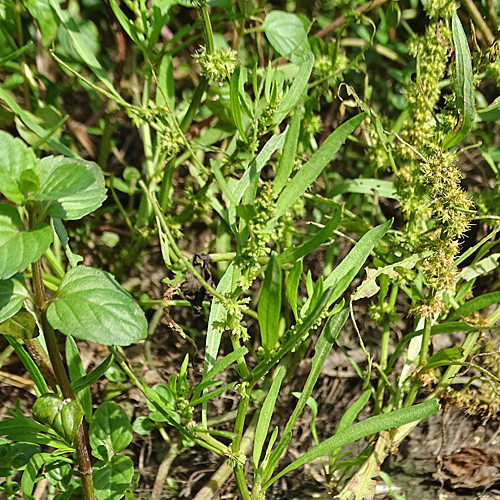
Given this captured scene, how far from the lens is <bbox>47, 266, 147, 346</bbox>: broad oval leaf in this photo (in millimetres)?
752

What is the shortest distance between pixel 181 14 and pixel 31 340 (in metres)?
1.14

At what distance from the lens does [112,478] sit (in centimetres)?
101

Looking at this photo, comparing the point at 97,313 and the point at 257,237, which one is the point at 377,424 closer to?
the point at 257,237

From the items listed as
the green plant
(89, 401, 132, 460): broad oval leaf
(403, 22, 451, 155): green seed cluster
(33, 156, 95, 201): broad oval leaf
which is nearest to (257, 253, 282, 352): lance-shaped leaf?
the green plant

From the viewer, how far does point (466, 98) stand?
0.93 meters

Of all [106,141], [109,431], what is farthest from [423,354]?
[106,141]

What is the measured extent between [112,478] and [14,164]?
1.89ft

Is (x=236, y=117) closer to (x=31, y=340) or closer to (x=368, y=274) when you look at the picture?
(x=368, y=274)

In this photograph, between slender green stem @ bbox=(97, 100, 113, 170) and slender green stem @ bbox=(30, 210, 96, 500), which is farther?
slender green stem @ bbox=(97, 100, 113, 170)

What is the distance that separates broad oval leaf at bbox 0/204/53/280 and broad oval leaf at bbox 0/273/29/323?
89 millimetres

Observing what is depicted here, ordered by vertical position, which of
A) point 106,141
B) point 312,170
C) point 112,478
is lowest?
point 112,478

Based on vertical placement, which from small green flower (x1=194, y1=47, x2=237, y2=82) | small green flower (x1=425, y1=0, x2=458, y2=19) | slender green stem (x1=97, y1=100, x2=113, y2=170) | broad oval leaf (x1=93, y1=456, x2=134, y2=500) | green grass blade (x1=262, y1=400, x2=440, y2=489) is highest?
small green flower (x1=425, y1=0, x2=458, y2=19)

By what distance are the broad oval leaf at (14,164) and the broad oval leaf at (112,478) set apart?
522 millimetres

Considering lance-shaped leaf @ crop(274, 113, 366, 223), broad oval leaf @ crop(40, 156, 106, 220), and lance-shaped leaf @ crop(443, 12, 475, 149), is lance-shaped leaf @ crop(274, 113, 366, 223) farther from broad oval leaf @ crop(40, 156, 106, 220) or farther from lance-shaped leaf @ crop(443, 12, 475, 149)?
broad oval leaf @ crop(40, 156, 106, 220)
